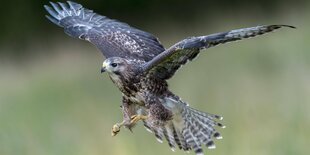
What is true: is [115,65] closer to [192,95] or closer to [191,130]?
[191,130]

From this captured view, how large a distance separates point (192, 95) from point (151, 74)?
1.95m

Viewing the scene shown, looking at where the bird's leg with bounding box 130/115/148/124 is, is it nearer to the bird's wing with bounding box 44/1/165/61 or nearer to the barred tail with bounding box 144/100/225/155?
the barred tail with bounding box 144/100/225/155

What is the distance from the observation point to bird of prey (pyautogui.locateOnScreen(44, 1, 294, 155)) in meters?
8.30

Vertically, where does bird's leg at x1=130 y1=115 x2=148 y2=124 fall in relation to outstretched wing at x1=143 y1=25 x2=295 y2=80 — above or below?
below

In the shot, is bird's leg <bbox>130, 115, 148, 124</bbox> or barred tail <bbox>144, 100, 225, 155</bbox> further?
barred tail <bbox>144, 100, 225, 155</bbox>

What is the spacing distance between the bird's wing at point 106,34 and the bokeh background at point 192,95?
27.5 inches

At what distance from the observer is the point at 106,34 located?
9.76 m

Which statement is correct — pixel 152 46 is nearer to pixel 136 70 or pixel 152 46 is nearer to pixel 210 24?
pixel 136 70

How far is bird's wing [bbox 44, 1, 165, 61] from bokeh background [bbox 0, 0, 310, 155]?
0.70 m

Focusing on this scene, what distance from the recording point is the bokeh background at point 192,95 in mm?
9237

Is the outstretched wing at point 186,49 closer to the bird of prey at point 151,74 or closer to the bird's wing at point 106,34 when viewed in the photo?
the bird of prey at point 151,74

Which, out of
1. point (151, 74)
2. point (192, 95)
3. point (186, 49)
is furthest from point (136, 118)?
point (192, 95)

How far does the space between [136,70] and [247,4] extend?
10.7 m

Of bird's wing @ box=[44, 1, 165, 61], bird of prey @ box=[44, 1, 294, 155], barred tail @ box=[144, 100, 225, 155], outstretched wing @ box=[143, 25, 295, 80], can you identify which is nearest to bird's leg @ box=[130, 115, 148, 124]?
Result: bird of prey @ box=[44, 1, 294, 155]
